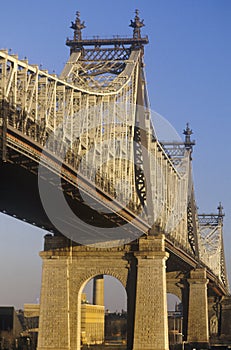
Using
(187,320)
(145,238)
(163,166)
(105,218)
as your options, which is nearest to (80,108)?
(105,218)

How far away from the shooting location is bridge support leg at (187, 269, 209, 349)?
295 feet

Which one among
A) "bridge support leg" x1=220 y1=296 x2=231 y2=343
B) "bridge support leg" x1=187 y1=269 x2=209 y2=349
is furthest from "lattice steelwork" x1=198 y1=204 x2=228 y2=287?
"bridge support leg" x1=187 y1=269 x2=209 y2=349

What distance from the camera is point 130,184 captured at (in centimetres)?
6000

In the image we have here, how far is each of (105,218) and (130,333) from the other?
10083 mm

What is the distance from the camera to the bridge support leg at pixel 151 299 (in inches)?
2352

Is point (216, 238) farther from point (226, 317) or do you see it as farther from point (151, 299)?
point (151, 299)

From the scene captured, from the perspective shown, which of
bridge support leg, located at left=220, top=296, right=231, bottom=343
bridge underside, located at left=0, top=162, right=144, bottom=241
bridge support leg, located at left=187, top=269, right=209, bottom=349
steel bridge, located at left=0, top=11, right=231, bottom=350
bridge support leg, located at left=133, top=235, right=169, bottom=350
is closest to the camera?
steel bridge, located at left=0, top=11, right=231, bottom=350

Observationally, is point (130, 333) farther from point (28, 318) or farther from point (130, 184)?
point (28, 318)

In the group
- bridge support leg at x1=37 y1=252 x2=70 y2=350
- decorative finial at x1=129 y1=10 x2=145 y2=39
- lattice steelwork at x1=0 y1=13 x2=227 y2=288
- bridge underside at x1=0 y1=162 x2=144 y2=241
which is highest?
decorative finial at x1=129 y1=10 x2=145 y2=39

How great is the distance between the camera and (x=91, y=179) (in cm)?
4756

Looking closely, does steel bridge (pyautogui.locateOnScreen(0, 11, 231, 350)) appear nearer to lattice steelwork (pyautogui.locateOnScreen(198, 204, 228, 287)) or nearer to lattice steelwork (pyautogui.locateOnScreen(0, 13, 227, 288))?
lattice steelwork (pyautogui.locateOnScreen(0, 13, 227, 288))

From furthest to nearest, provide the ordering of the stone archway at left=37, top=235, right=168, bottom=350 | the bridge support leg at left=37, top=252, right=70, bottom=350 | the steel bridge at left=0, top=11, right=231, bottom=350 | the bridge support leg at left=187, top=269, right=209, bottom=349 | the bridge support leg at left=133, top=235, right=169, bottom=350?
the bridge support leg at left=187, top=269, right=209, bottom=349
the bridge support leg at left=37, top=252, right=70, bottom=350
the stone archway at left=37, top=235, right=168, bottom=350
the bridge support leg at left=133, top=235, right=169, bottom=350
the steel bridge at left=0, top=11, right=231, bottom=350

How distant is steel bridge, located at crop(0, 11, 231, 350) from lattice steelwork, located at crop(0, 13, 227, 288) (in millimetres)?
78

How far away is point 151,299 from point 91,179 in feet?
51.9
